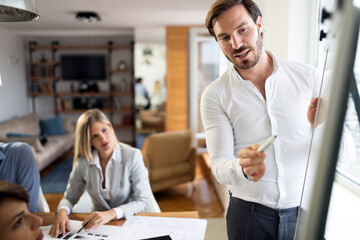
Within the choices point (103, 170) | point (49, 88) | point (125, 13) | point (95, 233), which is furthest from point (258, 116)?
point (49, 88)

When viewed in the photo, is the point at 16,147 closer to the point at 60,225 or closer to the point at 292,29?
the point at 60,225

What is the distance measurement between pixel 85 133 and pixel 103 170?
218 millimetres

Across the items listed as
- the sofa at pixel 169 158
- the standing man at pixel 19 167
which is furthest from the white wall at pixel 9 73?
the sofa at pixel 169 158

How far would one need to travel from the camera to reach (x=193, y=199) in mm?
3604

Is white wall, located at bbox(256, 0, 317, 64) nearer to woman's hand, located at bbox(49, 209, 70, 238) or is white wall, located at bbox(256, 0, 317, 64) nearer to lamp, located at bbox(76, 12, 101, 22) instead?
woman's hand, located at bbox(49, 209, 70, 238)

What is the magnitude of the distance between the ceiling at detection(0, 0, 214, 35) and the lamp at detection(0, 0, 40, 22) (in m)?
2.07

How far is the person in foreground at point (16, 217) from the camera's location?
441 millimetres

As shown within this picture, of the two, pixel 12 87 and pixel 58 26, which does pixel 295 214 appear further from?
pixel 58 26

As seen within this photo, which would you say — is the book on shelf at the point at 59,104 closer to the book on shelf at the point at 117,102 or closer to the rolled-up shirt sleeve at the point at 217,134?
the book on shelf at the point at 117,102

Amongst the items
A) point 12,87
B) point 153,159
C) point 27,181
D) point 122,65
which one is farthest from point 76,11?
point 27,181

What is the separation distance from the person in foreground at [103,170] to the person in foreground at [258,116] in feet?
2.28

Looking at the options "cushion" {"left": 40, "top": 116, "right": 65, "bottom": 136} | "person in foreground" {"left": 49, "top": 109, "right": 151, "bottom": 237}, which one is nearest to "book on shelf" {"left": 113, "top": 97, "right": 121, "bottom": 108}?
"cushion" {"left": 40, "top": 116, "right": 65, "bottom": 136}

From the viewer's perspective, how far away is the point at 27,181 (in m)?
0.66

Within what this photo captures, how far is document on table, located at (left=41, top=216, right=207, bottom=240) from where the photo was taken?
1.11 meters
